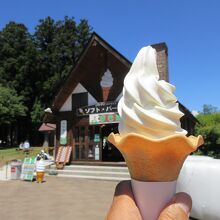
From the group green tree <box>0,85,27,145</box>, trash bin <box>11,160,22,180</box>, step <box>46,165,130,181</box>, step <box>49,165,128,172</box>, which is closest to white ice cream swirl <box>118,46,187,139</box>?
step <box>46,165,130,181</box>

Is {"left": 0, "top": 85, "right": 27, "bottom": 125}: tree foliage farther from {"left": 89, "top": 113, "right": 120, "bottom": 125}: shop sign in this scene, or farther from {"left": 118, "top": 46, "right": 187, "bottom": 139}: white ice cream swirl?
{"left": 118, "top": 46, "right": 187, "bottom": 139}: white ice cream swirl

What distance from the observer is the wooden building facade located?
16.4 m

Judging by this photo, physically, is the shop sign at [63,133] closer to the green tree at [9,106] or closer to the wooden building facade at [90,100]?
the wooden building facade at [90,100]

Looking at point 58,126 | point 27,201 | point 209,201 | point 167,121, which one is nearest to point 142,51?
point 167,121

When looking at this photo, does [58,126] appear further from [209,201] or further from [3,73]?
[3,73]

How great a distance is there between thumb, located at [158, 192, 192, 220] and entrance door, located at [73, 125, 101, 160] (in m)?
14.0

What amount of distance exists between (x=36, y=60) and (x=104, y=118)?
27102 millimetres

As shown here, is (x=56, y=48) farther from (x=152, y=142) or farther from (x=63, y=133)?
(x=152, y=142)

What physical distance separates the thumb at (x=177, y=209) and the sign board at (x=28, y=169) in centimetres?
1235

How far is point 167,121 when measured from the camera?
124 inches

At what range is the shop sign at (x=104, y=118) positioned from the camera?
52.9 feet

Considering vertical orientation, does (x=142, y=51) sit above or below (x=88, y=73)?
below

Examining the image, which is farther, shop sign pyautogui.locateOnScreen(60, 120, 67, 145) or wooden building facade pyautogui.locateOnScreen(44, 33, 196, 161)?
shop sign pyautogui.locateOnScreen(60, 120, 67, 145)

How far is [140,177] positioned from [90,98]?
14367 mm
